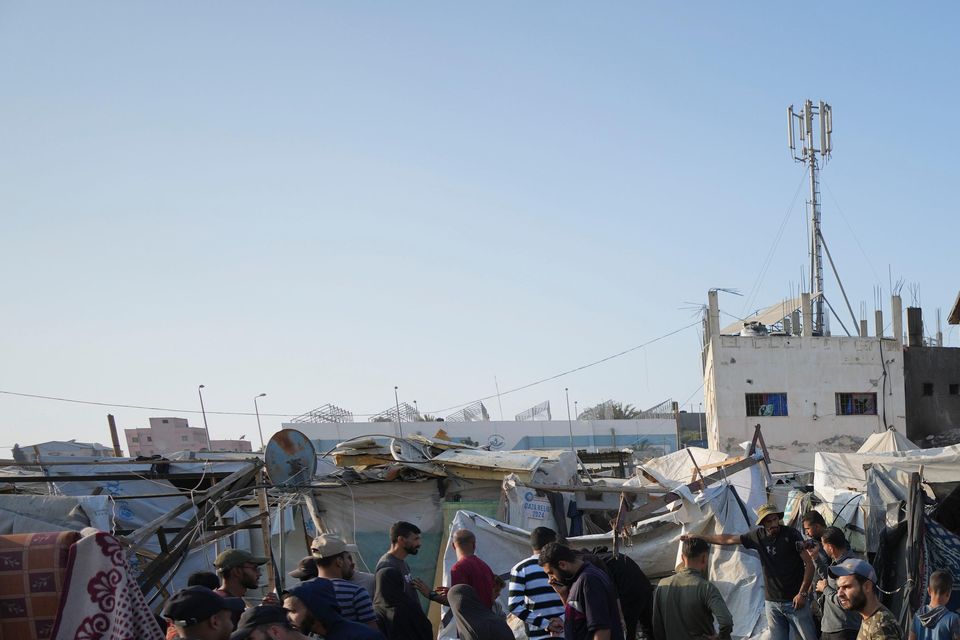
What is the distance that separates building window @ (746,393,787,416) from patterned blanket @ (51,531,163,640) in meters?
30.7

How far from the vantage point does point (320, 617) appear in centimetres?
462

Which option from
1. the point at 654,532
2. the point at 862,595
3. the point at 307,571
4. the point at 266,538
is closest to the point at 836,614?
the point at 862,595

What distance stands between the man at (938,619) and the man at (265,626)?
155 inches

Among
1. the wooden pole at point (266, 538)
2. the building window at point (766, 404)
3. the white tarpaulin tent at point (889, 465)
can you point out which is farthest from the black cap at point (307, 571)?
the building window at point (766, 404)

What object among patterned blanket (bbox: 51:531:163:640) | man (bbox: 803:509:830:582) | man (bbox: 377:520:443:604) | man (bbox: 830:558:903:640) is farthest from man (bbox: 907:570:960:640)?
patterned blanket (bbox: 51:531:163:640)

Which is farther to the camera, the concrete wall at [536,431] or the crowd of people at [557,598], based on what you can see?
the concrete wall at [536,431]

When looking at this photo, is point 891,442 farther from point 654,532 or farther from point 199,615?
point 199,615

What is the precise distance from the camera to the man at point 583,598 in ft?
16.8

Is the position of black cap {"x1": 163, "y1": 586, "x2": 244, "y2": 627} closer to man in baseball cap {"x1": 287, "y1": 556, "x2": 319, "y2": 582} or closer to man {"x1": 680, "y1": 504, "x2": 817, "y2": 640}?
man in baseball cap {"x1": 287, "y1": 556, "x2": 319, "y2": 582}

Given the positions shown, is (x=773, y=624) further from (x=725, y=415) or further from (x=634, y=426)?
(x=634, y=426)

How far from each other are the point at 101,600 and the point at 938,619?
192 inches

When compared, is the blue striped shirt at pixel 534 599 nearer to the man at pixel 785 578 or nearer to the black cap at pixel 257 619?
the man at pixel 785 578

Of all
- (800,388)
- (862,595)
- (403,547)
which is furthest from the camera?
(800,388)

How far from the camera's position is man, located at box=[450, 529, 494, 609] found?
6.55 meters
